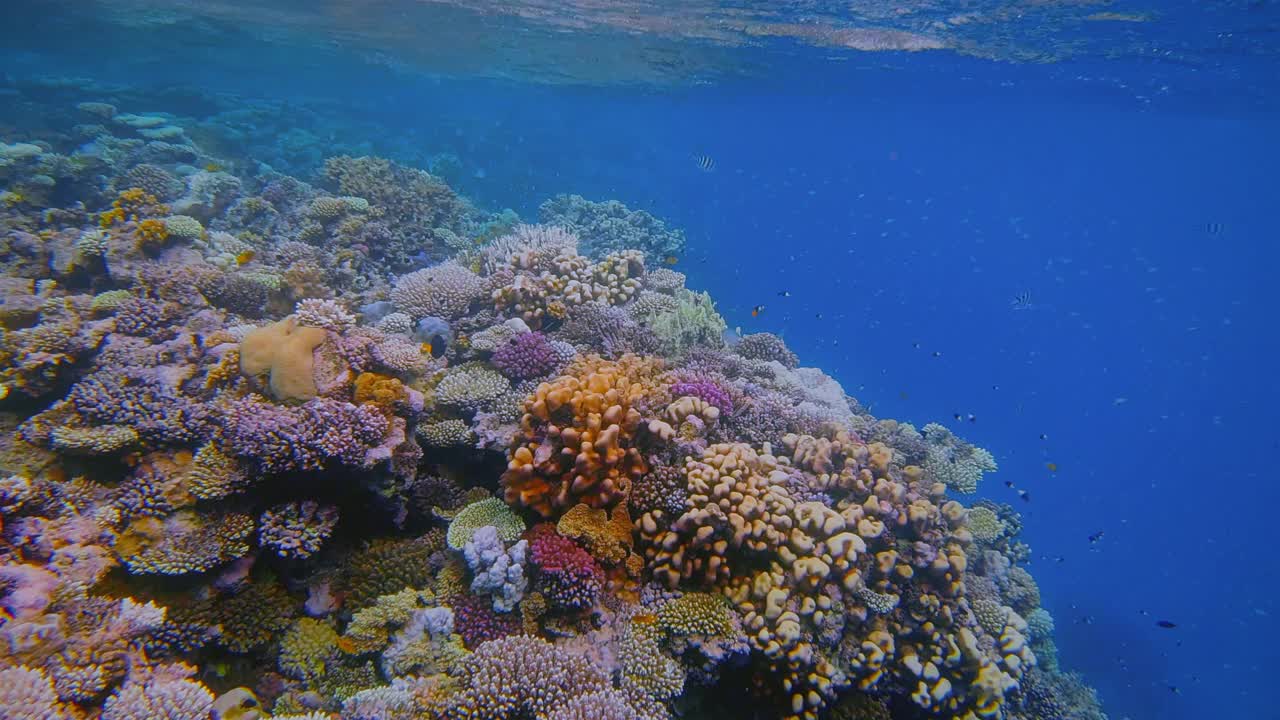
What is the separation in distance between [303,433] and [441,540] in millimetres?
1674

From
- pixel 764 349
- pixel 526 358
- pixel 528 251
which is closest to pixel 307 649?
pixel 526 358

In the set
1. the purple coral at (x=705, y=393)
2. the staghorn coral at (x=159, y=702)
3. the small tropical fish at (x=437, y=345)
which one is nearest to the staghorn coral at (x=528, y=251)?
the small tropical fish at (x=437, y=345)

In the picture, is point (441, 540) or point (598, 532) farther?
point (441, 540)

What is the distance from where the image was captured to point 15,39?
1458 inches

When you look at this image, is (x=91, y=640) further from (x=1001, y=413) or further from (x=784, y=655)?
(x=1001, y=413)

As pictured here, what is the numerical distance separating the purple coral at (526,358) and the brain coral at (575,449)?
1220 millimetres

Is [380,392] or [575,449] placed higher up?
[575,449]

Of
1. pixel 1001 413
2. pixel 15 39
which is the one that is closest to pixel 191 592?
pixel 15 39

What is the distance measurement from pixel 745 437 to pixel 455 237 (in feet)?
31.0

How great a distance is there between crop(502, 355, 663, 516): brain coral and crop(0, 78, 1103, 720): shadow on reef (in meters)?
0.03

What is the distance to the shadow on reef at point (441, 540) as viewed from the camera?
422 cm

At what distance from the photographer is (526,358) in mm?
6531

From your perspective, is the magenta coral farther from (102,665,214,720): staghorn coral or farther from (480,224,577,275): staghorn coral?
(480,224,577,275): staghorn coral

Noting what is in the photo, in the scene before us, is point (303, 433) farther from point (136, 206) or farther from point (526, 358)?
point (136, 206)
